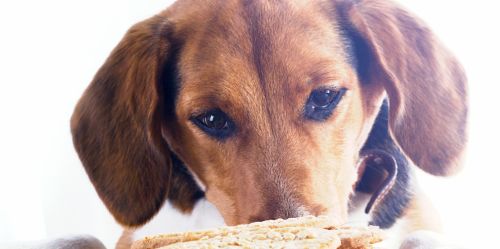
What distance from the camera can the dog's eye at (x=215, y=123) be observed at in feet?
3.94

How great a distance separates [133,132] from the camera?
1.23 meters

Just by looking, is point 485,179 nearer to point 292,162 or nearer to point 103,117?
point 292,162

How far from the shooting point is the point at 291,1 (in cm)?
126

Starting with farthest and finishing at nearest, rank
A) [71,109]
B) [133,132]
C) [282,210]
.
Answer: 1. [71,109]
2. [133,132]
3. [282,210]

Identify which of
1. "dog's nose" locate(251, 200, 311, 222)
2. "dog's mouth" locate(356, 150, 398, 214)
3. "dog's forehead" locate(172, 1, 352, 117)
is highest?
"dog's forehead" locate(172, 1, 352, 117)

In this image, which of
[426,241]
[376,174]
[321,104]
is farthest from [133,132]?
[426,241]

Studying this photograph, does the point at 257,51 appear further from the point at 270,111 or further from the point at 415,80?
the point at 415,80

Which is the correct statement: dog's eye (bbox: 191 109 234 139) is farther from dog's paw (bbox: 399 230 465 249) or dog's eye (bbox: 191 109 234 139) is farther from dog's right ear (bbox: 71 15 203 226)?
dog's paw (bbox: 399 230 465 249)

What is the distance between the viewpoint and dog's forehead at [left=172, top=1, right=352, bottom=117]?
1.19m

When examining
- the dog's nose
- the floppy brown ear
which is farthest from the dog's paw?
the dog's nose

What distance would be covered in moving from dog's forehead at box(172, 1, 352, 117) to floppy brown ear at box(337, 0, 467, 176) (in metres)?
0.08

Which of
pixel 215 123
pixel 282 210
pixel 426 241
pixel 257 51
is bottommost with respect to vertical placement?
pixel 426 241

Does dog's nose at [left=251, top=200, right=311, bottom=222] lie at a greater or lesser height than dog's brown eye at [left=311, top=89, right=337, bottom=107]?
lesser

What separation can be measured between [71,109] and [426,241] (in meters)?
0.85
